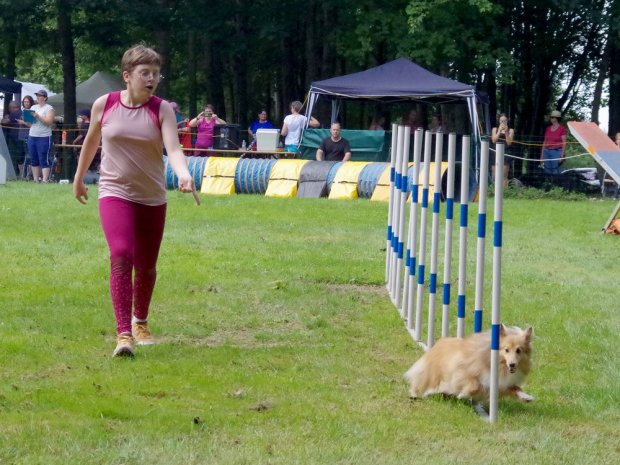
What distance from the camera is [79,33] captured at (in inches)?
1622

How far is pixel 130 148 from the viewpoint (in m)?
7.59

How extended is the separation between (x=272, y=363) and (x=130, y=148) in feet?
5.33

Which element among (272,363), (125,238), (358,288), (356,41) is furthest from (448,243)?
(356,41)

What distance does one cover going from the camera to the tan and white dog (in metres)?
6.25

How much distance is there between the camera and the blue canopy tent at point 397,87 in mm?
26297

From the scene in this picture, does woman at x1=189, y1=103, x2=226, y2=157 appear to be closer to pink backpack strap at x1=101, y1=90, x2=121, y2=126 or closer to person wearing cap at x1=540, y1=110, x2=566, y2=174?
person wearing cap at x1=540, y1=110, x2=566, y2=174

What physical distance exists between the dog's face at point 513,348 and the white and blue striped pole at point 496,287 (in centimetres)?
14

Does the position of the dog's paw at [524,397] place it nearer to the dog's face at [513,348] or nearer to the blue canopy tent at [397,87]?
the dog's face at [513,348]

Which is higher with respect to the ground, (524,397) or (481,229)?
(481,229)

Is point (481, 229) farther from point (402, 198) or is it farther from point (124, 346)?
point (402, 198)

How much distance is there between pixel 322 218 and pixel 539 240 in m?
3.41

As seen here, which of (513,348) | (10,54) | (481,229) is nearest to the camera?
(513,348)

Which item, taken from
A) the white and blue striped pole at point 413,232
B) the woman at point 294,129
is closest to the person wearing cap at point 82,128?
the woman at point 294,129

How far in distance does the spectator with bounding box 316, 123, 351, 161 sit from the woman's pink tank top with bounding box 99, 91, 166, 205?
17.2 metres
